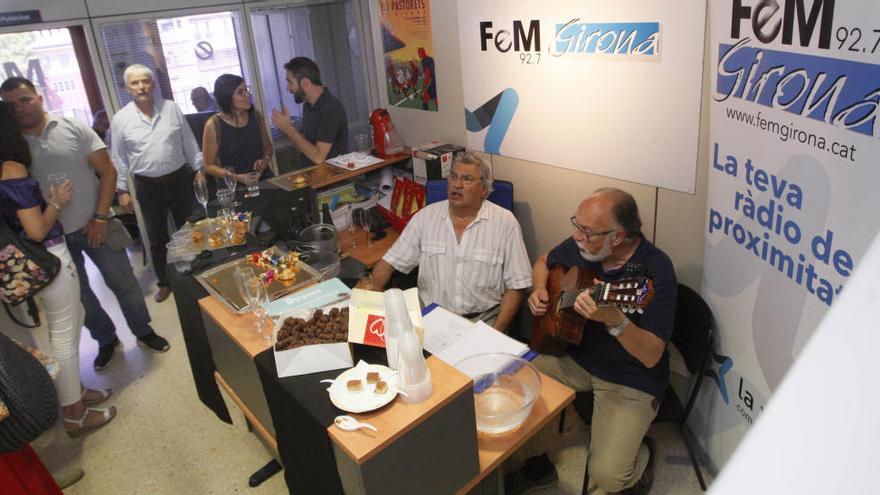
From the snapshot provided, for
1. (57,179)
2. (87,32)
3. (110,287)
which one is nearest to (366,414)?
(57,179)

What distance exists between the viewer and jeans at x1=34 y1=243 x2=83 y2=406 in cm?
285

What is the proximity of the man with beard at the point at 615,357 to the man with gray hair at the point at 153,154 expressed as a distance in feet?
9.32

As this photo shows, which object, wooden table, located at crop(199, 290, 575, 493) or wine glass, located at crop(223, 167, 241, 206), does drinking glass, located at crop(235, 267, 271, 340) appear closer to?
wooden table, located at crop(199, 290, 575, 493)

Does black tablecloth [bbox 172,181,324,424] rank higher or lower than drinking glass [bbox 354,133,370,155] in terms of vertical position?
lower

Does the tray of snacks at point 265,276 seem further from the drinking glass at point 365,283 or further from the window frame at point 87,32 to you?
the window frame at point 87,32

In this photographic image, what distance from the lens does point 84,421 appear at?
3.14 metres

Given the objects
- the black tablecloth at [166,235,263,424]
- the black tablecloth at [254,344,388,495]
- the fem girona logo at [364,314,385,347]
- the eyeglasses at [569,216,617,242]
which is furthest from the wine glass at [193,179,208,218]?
the eyeglasses at [569,216,617,242]

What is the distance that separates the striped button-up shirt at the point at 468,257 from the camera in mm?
2832

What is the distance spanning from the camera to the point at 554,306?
2529 mm

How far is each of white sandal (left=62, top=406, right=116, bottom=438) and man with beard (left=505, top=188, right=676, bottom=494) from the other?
7.40ft

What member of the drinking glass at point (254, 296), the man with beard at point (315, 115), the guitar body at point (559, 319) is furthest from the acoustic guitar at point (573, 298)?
the man with beard at point (315, 115)

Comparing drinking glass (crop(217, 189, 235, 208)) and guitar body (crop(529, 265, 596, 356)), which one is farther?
drinking glass (crop(217, 189, 235, 208))

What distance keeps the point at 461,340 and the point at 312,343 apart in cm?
69

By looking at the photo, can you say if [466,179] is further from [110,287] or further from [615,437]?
[110,287]
